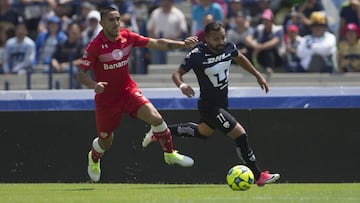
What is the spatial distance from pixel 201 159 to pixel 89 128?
5.56 ft

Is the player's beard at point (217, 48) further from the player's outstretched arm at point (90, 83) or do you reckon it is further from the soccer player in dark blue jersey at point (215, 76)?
the player's outstretched arm at point (90, 83)

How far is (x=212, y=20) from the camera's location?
19703 mm

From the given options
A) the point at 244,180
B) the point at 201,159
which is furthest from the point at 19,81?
the point at 244,180

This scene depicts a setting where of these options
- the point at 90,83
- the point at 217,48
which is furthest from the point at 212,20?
the point at 90,83

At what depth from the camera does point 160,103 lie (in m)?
16.5

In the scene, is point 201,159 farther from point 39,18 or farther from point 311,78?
point 39,18

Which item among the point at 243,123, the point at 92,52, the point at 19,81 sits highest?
the point at 92,52

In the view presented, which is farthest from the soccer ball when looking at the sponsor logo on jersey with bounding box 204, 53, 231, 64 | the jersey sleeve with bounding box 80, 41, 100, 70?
the jersey sleeve with bounding box 80, 41, 100, 70

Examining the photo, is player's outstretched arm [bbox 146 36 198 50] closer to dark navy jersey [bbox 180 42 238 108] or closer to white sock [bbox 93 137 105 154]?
dark navy jersey [bbox 180 42 238 108]
